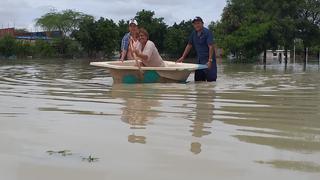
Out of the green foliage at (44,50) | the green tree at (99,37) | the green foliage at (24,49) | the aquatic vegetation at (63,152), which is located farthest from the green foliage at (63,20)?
the aquatic vegetation at (63,152)

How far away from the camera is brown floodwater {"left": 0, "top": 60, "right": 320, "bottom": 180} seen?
2.90 meters

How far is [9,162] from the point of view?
3.08 meters

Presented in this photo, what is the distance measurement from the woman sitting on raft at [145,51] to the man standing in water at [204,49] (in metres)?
1.00

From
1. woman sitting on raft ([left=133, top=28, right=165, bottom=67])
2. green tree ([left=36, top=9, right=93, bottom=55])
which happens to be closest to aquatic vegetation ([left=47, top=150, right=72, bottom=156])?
woman sitting on raft ([left=133, top=28, right=165, bottom=67])

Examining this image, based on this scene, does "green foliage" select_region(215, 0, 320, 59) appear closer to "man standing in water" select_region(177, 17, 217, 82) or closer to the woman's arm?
"man standing in water" select_region(177, 17, 217, 82)

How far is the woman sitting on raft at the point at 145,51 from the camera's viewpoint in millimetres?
10125

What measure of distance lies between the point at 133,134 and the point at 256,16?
34.9m

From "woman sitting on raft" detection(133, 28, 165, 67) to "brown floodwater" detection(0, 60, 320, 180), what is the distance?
3.71 metres

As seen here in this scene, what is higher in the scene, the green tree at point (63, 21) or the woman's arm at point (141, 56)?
the green tree at point (63, 21)

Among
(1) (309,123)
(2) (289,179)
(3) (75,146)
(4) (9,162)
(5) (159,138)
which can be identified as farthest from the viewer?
(1) (309,123)

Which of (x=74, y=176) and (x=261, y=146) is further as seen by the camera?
(x=261, y=146)

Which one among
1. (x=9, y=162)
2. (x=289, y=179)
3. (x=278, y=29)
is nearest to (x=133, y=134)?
(x=9, y=162)

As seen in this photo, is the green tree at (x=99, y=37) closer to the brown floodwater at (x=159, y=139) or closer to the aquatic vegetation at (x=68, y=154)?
the brown floodwater at (x=159, y=139)

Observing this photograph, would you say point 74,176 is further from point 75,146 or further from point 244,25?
point 244,25
